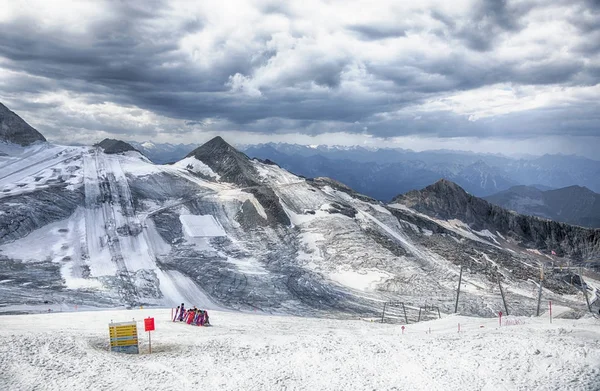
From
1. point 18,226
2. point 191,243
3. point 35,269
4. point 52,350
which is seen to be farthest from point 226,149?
point 52,350

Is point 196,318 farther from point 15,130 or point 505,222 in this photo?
point 15,130

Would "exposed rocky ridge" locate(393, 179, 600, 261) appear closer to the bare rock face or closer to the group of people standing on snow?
the group of people standing on snow

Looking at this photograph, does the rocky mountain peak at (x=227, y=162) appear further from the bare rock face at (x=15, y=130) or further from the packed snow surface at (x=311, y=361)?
Result: the packed snow surface at (x=311, y=361)

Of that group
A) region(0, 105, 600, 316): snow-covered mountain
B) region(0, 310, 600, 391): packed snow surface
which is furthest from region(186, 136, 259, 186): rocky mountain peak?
region(0, 310, 600, 391): packed snow surface

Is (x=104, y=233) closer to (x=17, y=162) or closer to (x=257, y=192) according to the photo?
(x=257, y=192)

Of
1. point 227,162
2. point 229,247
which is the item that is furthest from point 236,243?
point 227,162

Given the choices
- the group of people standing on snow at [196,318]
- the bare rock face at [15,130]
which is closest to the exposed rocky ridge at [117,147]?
the bare rock face at [15,130]
